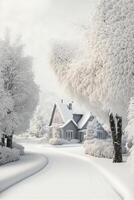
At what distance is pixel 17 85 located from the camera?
41000mm

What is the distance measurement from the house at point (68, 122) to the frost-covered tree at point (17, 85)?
1413 inches

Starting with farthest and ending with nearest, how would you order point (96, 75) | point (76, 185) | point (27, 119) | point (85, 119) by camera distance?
point (85, 119)
point (27, 119)
point (96, 75)
point (76, 185)

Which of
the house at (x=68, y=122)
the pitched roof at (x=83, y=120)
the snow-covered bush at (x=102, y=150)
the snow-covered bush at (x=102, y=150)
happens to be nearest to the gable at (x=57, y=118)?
the house at (x=68, y=122)

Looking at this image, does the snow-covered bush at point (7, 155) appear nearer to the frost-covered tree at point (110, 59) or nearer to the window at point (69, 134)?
the frost-covered tree at point (110, 59)

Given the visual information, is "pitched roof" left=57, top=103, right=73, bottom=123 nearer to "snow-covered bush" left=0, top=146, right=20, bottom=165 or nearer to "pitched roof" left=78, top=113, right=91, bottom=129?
"pitched roof" left=78, top=113, right=91, bottom=129

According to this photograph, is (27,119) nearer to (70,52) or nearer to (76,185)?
(70,52)

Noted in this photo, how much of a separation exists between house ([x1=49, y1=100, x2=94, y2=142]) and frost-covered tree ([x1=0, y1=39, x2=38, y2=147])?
35.9 m

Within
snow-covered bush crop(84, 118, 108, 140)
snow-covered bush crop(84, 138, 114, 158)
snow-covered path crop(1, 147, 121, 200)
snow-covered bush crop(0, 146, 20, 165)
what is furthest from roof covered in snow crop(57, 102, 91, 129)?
snow-covered path crop(1, 147, 121, 200)

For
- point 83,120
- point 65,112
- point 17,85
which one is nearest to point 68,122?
point 65,112

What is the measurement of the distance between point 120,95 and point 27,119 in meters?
21.4

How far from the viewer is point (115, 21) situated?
23.1 m

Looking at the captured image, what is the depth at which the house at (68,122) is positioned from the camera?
79.6 m

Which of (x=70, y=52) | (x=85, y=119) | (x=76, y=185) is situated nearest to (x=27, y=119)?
(x=70, y=52)

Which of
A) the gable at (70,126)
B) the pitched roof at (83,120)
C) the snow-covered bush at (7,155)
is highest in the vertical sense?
the pitched roof at (83,120)
